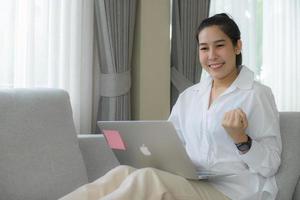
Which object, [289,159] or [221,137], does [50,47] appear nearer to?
[221,137]

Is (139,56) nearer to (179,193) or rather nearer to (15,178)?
(15,178)

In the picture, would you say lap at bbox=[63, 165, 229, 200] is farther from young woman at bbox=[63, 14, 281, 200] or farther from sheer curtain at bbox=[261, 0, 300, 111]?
sheer curtain at bbox=[261, 0, 300, 111]

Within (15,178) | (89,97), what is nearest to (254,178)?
(15,178)

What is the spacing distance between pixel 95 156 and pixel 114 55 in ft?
2.63

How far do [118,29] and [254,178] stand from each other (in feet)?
5.02

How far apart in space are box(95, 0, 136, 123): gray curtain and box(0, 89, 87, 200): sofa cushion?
0.65m

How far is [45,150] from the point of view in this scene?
2.00 m

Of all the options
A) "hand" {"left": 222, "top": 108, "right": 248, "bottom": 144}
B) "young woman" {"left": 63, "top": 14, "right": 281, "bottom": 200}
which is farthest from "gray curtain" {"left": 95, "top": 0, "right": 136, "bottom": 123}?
"hand" {"left": 222, "top": 108, "right": 248, "bottom": 144}

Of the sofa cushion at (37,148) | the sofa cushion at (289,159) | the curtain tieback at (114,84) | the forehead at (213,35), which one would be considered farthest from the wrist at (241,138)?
the curtain tieback at (114,84)

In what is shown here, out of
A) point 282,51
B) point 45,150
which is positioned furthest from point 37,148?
point 282,51

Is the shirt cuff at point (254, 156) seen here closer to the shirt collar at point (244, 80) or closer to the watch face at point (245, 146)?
the watch face at point (245, 146)

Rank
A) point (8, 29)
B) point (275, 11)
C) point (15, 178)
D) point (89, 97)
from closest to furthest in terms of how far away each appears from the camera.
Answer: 1. point (15, 178)
2. point (8, 29)
3. point (89, 97)
4. point (275, 11)

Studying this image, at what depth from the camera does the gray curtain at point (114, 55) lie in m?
2.75

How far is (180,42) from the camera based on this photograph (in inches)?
120
